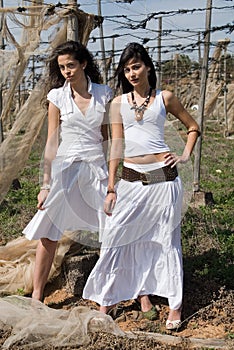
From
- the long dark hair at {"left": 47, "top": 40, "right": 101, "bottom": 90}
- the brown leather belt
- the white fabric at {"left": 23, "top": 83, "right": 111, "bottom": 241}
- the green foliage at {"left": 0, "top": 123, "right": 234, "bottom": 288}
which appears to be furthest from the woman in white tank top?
the green foliage at {"left": 0, "top": 123, "right": 234, "bottom": 288}

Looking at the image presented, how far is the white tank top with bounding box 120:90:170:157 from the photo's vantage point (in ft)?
12.7

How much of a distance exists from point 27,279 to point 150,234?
1.18 metres

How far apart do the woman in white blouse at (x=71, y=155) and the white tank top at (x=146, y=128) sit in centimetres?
23

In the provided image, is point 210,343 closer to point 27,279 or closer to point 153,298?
point 153,298

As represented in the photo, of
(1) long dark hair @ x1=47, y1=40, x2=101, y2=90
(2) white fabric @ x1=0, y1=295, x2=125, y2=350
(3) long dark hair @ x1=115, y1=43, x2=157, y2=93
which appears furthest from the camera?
(1) long dark hair @ x1=47, y1=40, x2=101, y2=90

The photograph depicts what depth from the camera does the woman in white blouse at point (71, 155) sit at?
4055 mm

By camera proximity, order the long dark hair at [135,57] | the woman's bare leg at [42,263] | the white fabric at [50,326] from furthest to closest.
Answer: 1. the woman's bare leg at [42,263]
2. the long dark hair at [135,57]
3. the white fabric at [50,326]

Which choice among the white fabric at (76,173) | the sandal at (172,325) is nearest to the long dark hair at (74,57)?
the white fabric at (76,173)

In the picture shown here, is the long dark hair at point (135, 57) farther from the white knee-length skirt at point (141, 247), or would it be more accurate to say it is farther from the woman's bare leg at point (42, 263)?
the woman's bare leg at point (42, 263)

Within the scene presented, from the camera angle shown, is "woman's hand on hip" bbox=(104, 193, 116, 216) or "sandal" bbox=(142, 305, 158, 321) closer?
"woman's hand on hip" bbox=(104, 193, 116, 216)

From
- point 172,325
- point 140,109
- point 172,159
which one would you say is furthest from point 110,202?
point 172,325

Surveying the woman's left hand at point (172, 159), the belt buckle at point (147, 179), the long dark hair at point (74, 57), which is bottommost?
the belt buckle at point (147, 179)

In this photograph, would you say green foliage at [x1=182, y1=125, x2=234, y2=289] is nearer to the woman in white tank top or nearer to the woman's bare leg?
the woman in white tank top

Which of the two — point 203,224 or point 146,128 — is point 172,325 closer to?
point 146,128
